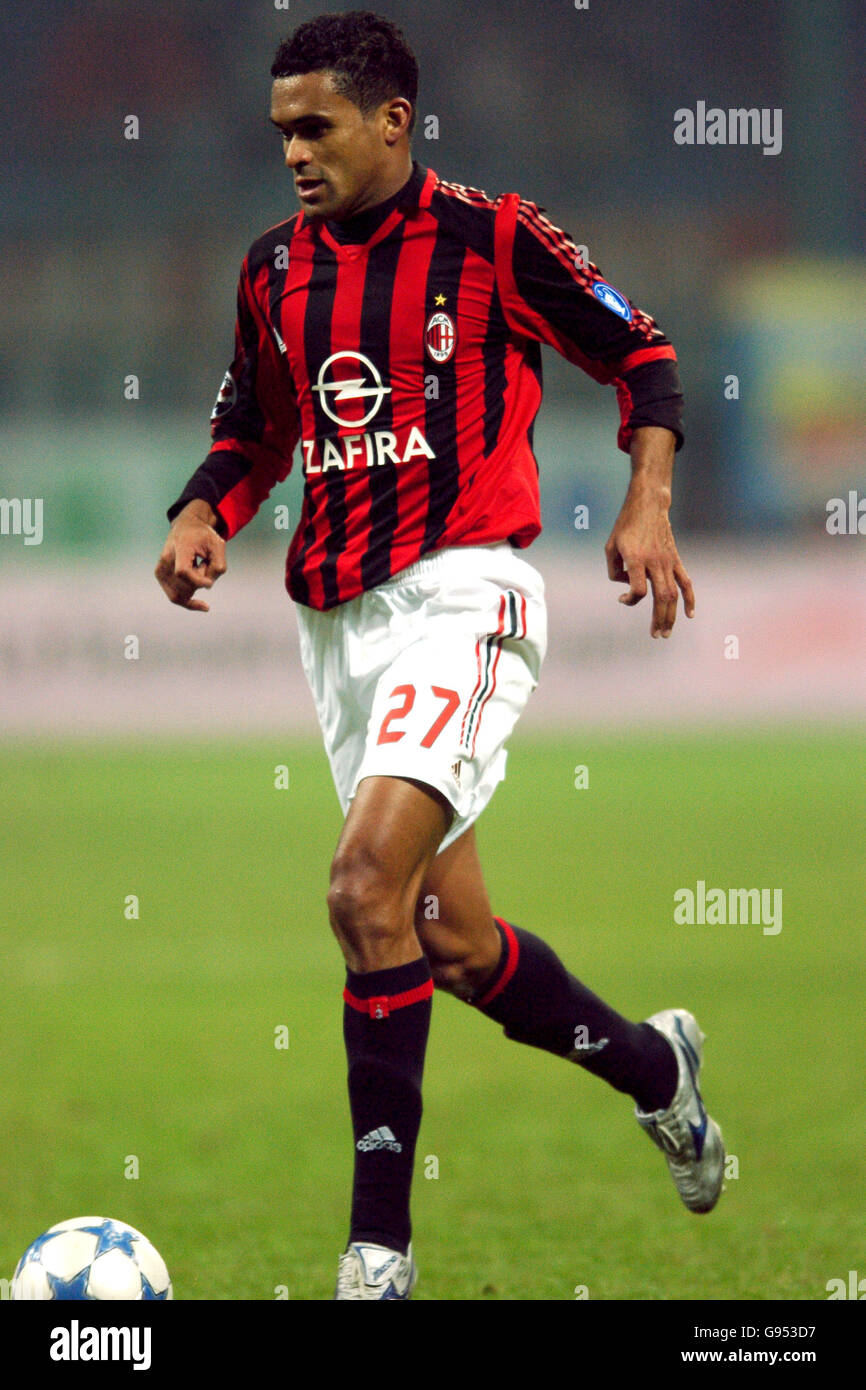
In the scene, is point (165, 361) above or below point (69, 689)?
above

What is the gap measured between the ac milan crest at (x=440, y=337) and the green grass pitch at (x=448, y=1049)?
62.2 inches

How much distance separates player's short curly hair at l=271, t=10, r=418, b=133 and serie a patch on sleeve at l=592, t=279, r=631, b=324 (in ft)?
1.58

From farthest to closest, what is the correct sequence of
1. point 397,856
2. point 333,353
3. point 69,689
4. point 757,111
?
point 757,111 → point 69,689 → point 333,353 → point 397,856

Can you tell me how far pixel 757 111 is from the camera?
19031mm

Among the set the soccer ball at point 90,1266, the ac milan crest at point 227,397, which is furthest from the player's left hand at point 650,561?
the soccer ball at point 90,1266

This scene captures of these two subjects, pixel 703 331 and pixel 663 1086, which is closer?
pixel 663 1086

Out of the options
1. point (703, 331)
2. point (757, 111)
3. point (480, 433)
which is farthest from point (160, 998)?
point (757, 111)

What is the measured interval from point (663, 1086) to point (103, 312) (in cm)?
1470

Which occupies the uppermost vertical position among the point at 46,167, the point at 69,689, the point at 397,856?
the point at 46,167

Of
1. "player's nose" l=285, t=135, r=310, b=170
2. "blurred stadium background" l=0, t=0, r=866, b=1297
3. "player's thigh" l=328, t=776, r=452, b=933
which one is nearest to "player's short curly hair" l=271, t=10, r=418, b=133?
"player's nose" l=285, t=135, r=310, b=170

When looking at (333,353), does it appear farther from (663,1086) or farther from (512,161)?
(512,161)

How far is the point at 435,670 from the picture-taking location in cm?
302

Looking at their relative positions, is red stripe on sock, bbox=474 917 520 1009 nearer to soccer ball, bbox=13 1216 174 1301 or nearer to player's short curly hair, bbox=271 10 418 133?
soccer ball, bbox=13 1216 174 1301

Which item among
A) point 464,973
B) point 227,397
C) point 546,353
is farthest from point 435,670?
point 546,353
